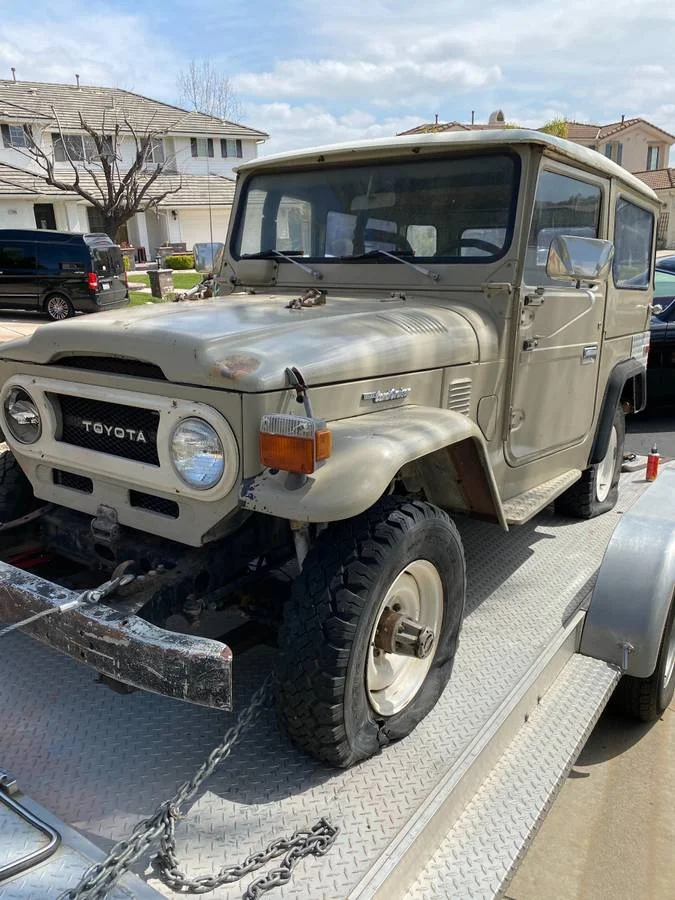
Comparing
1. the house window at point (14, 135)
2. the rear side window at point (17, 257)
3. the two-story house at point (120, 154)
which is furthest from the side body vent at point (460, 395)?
the house window at point (14, 135)

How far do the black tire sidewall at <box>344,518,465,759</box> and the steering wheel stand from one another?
1359 mm

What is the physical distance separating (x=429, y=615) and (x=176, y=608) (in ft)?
2.87

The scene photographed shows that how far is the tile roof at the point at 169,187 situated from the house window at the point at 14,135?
6.46 feet

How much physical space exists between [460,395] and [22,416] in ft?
5.58

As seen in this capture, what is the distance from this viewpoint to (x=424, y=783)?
211 centimetres

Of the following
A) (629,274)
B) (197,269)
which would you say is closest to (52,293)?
(197,269)

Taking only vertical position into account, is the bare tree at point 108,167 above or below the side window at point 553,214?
above

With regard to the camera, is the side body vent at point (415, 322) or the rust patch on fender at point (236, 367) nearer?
the rust patch on fender at point (236, 367)

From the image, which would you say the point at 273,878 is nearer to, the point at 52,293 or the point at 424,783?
the point at 424,783

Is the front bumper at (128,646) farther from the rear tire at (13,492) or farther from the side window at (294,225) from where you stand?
the side window at (294,225)

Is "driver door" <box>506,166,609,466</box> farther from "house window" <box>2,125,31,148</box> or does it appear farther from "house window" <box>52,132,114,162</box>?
"house window" <box>2,125,31,148</box>

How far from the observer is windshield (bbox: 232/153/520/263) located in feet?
10.4

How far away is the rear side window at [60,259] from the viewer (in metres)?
15.5

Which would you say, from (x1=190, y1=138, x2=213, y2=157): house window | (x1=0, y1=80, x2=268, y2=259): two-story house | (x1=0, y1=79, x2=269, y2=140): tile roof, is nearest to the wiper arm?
(x1=0, y1=80, x2=268, y2=259): two-story house
